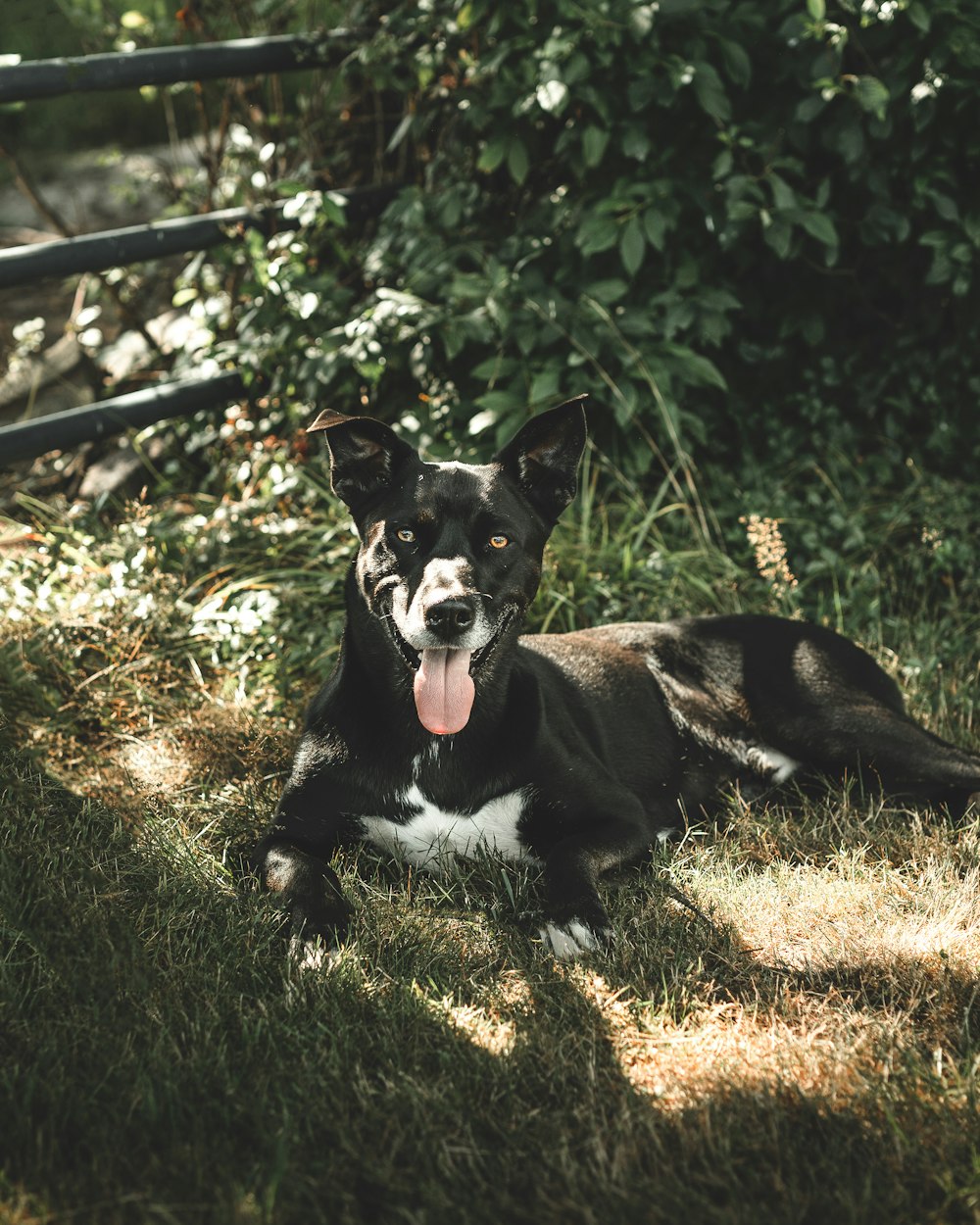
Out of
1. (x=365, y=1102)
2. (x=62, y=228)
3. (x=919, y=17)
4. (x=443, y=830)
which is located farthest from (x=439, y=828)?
(x=62, y=228)

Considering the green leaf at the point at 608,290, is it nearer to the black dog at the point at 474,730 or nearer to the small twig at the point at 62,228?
the black dog at the point at 474,730

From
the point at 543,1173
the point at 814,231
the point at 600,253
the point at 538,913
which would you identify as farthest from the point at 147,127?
the point at 543,1173

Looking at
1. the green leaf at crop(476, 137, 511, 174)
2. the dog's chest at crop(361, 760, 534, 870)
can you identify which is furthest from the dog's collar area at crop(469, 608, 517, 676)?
the green leaf at crop(476, 137, 511, 174)

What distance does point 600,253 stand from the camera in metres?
4.57

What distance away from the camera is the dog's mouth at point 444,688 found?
9.10 feet

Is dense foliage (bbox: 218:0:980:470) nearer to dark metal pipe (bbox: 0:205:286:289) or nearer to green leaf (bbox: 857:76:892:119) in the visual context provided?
green leaf (bbox: 857:76:892:119)

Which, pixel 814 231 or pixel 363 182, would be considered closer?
pixel 814 231

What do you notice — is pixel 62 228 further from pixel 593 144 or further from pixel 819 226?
pixel 819 226

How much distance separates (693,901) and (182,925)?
1.21m

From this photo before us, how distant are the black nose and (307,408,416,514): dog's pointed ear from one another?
550 millimetres

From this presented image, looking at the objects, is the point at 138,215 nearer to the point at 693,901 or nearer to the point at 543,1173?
the point at 693,901

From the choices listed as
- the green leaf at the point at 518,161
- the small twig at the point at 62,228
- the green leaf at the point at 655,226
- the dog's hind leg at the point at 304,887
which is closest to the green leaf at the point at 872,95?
the green leaf at the point at 655,226

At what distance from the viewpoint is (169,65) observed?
474cm

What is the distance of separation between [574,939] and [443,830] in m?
0.50
